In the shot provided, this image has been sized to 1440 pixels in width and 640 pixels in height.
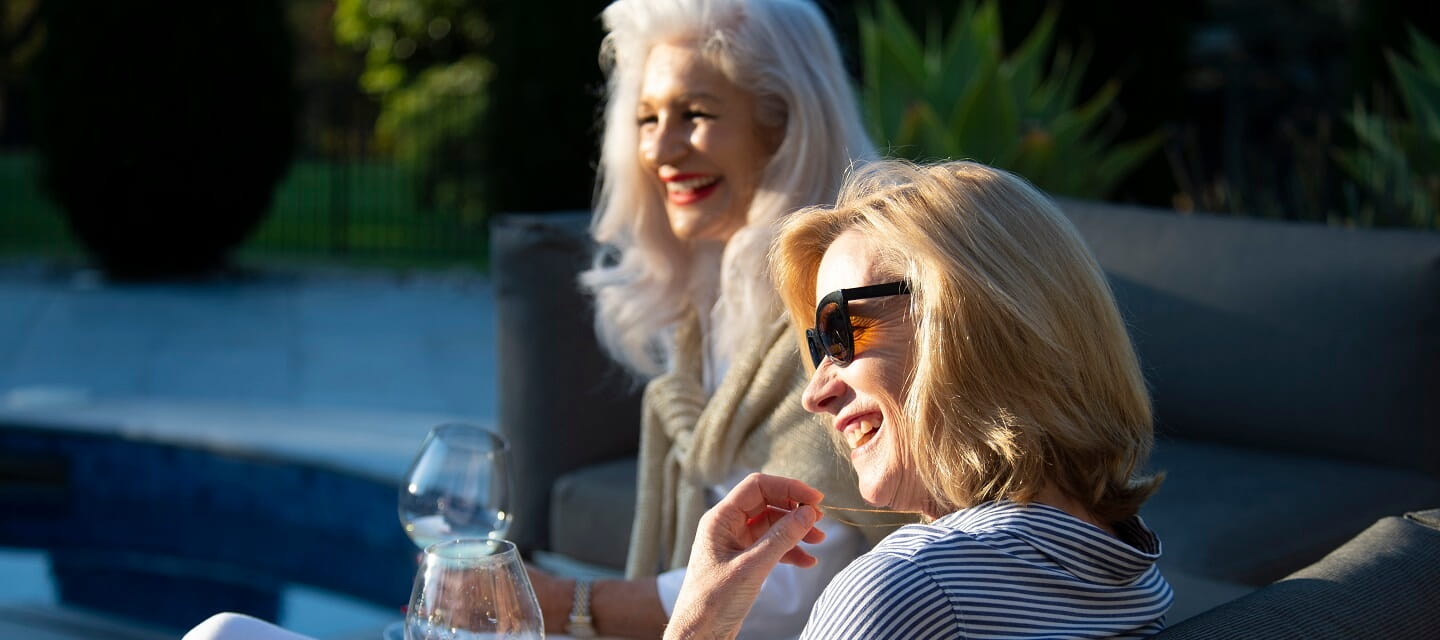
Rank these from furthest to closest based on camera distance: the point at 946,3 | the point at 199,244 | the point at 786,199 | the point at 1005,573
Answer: the point at 199,244 < the point at 946,3 < the point at 786,199 < the point at 1005,573

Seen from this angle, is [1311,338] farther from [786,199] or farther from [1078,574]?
[1078,574]

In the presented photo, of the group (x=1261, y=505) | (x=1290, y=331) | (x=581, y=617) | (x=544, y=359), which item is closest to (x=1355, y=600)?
(x=581, y=617)

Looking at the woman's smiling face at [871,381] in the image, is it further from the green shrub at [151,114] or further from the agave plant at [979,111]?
the green shrub at [151,114]

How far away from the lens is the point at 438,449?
2.06 metres

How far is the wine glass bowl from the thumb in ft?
2.97

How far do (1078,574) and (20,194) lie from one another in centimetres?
1666

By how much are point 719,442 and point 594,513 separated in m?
1.20

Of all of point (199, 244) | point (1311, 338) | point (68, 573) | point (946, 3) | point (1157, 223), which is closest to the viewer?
point (1311, 338)

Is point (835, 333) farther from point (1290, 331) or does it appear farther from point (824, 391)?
point (1290, 331)

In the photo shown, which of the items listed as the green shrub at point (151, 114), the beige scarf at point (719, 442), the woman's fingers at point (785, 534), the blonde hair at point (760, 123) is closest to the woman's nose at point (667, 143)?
the blonde hair at point (760, 123)

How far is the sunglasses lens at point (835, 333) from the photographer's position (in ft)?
4.24

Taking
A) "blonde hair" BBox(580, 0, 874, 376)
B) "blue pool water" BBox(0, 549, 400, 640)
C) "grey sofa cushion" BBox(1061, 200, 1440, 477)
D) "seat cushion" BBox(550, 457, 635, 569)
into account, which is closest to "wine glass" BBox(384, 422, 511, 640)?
"blonde hair" BBox(580, 0, 874, 376)

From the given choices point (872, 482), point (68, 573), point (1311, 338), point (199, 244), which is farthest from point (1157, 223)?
point (199, 244)

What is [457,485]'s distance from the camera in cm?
205
